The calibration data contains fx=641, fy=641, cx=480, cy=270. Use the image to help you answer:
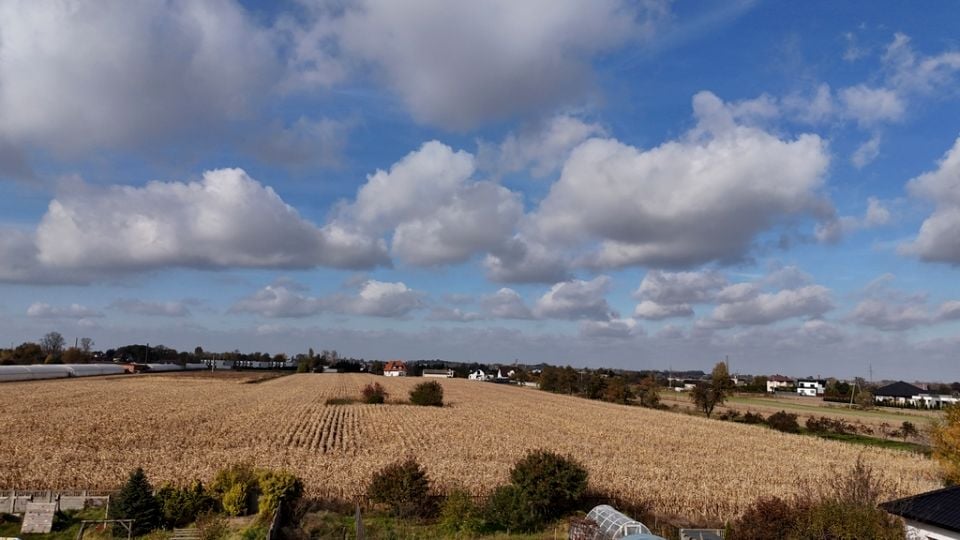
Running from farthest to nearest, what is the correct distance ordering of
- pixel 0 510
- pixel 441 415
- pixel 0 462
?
pixel 441 415 < pixel 0 462 < pixel 0 510

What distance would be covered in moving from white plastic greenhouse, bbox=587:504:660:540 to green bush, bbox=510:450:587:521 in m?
3.38

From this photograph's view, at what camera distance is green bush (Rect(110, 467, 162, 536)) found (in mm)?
22750

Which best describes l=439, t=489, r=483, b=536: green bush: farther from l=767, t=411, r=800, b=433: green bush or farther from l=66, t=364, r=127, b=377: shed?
l=66, t=364, r=127, b=377: shed

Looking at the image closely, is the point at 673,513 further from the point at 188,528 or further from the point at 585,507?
the point at 188,528

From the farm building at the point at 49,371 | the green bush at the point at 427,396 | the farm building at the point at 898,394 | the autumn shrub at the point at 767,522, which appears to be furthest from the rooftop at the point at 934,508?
the farm building at the point at 898,394

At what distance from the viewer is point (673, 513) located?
92.3ft

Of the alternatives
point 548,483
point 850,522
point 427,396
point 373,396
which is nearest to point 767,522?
point 850,522

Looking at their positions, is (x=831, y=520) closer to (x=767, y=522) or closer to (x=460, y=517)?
(x=767, y=522)

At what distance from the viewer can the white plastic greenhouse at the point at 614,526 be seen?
20.6 meters

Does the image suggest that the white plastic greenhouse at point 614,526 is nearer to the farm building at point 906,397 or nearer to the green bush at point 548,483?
the green bush at point 548,483

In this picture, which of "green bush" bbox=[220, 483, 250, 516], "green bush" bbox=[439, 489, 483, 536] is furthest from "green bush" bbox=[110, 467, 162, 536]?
"green bush" bbox=[439, 489, 483, 536]

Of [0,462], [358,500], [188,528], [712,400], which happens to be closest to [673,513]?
[358,500]

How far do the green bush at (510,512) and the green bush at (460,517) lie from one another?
0.54 m

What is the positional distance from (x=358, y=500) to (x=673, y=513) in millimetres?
13706
